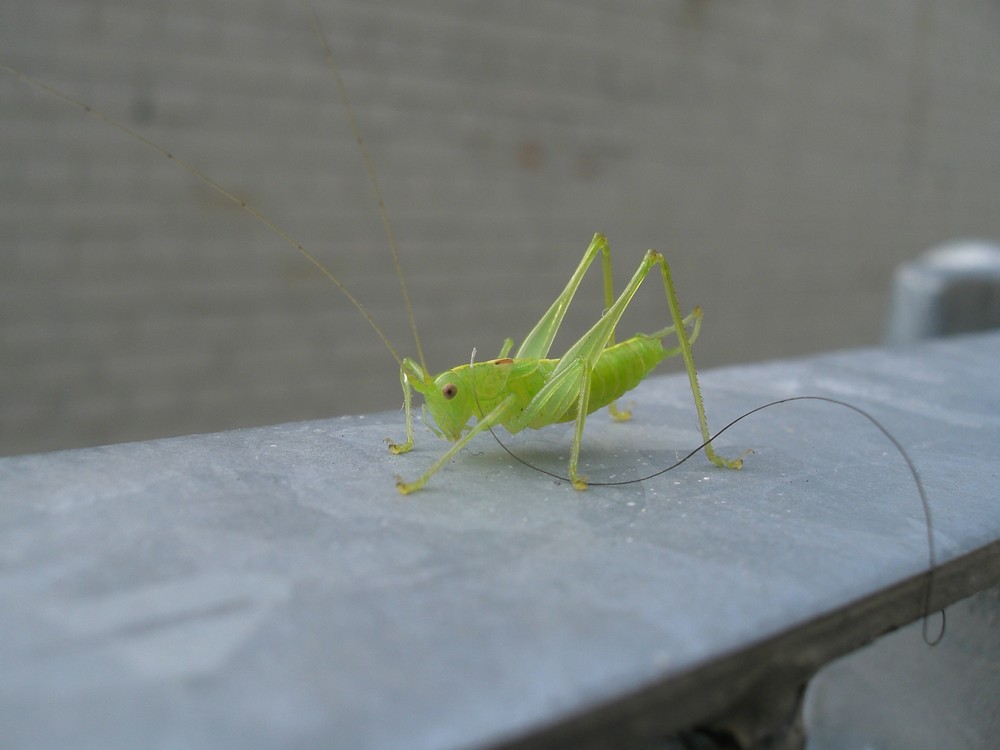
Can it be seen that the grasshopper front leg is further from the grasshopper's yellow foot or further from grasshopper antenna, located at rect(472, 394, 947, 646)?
grasshopper antenna, located at rect(472, 394, 947, 646)

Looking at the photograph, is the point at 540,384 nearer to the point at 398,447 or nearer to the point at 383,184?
the point at 398,447

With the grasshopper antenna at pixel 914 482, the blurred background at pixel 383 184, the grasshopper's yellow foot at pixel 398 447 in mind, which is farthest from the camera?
the blurred background at pixel 383 184

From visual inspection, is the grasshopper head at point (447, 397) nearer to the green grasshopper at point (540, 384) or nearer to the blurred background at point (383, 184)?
the green grasshopper at point (540, 384)

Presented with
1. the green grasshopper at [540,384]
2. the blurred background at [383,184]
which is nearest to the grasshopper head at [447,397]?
the green grasshopper at [540,384]

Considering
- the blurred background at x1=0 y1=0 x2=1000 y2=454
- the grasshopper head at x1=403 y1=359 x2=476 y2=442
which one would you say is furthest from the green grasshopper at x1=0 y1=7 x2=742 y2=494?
the blurred background at x1=0 y1=0 x2=1000 y2=454

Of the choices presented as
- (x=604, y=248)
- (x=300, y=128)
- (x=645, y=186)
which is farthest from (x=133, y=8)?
(x=645, y=186)

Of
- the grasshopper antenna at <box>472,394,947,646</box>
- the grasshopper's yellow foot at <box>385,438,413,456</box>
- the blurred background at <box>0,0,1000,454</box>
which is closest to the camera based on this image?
the grasshopper antenna at <box>472,394,947,646</box>
